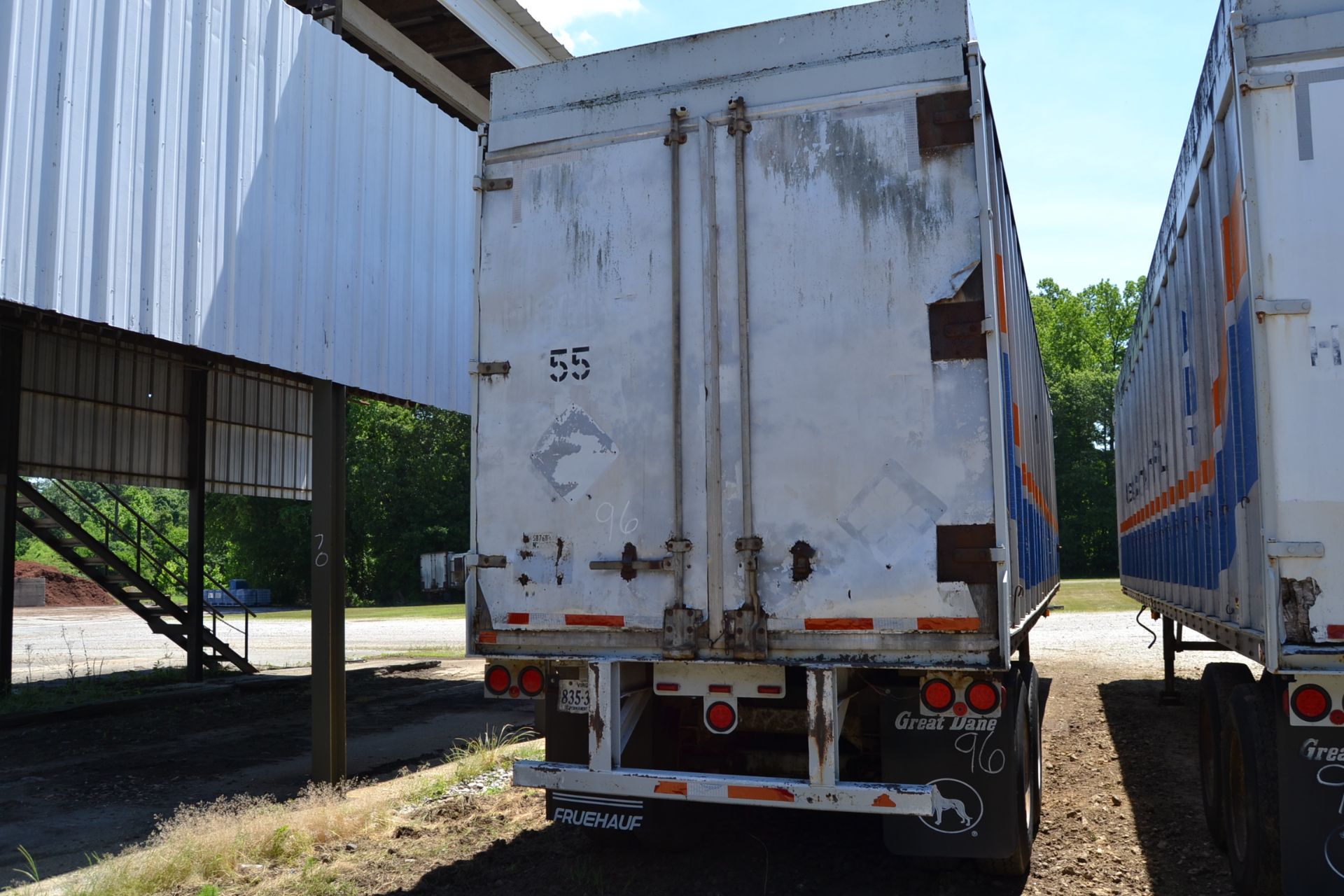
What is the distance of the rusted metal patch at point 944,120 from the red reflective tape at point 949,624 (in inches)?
90.0

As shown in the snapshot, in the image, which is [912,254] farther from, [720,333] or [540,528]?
[540,528]

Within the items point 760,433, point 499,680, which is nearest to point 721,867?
point 499,680

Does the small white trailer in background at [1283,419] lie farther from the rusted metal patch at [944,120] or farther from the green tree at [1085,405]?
the green tree at [1085,405]

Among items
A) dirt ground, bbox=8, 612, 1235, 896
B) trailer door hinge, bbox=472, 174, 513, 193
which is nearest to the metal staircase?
dirt ground, bbox=8, 612, 1235, 896

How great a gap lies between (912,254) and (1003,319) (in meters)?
0.72

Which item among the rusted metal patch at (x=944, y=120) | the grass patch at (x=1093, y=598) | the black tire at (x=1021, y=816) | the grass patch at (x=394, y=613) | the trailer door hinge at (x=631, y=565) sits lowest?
the grass patch at (x=394, y=613)

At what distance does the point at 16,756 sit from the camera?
10914 mm

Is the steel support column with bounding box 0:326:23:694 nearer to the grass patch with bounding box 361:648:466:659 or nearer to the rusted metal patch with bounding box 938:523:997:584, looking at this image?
the grass patch with bounding box 361:648:466:659

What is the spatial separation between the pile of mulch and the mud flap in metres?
63.7

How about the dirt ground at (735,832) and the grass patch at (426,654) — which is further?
the grass patch at (426,654)

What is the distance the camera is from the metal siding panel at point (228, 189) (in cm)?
730

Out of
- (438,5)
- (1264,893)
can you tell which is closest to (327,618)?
(1264,893)

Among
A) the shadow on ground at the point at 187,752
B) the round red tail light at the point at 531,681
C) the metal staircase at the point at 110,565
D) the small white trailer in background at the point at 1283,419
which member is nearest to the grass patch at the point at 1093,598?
the shadow on ground at the point at 187,752

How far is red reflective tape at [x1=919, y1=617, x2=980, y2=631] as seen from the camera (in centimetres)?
495
